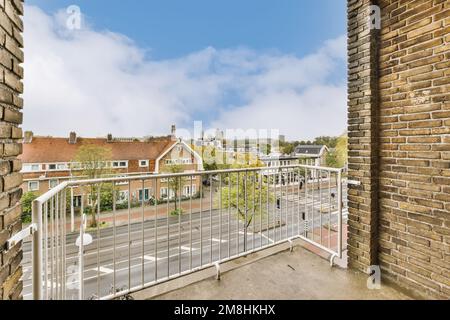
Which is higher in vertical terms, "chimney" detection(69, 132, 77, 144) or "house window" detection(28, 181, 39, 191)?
"chimney" detection(69, 132, 77, 144)

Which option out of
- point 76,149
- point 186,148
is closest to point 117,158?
point 76,149

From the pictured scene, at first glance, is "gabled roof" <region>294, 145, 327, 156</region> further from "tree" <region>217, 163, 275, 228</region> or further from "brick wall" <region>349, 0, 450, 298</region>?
"brick wall" <region>349, 0, 450, 298</region>

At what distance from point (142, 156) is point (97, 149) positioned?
372cm

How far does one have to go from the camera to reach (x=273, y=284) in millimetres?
1982

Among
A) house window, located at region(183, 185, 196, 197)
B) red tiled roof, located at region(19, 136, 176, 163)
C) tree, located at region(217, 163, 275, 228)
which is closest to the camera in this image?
house window, located at region(183, 185, 196, 197)

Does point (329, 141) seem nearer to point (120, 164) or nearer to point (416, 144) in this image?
point (416, 144)

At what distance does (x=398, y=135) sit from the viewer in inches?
76.2

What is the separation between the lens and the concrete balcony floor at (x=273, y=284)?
1835mm

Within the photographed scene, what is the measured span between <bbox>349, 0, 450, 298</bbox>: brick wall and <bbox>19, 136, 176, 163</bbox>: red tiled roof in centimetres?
1592

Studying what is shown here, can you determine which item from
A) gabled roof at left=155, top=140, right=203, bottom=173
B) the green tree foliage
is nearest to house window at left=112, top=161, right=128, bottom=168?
gabled roof at left=155, top=140, right=203, bottom=173

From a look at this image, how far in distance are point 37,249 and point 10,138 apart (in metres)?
0.53

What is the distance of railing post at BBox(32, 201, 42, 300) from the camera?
938 mm

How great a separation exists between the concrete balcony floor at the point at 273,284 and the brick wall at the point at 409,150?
0.93 ft

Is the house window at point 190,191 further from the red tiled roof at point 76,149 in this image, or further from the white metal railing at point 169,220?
the red tiled roof at point 76,149
